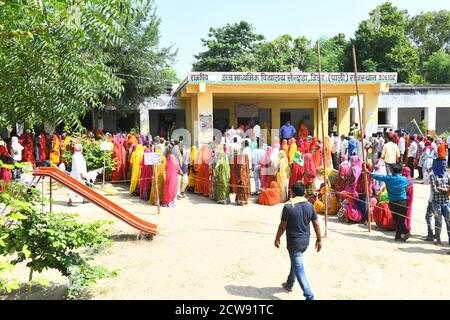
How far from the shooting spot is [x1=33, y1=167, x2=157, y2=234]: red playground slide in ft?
21.6

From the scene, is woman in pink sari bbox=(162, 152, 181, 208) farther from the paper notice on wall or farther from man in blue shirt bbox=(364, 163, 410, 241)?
the paper notice on wall

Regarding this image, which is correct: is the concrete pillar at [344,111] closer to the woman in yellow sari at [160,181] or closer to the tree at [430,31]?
the woman in yellow sari at [160,181]

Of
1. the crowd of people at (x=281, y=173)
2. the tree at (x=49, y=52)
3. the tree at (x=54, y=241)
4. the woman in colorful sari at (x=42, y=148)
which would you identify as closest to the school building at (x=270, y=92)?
the crowd of people at (x=281, y=173)

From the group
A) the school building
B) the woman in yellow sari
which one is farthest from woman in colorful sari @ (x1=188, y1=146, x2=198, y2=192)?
the school building

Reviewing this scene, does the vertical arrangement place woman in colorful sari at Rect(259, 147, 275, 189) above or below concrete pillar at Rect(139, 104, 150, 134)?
below

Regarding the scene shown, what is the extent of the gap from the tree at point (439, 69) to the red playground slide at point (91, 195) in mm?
33558

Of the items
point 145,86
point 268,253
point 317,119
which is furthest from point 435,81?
point 268,253

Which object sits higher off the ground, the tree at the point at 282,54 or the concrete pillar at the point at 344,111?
the tree at the point at 282,54

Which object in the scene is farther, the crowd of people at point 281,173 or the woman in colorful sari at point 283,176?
the woman in colorful sari at point 283,176

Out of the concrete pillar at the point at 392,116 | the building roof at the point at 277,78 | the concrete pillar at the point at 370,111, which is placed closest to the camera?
the building roof at the point at 277,78

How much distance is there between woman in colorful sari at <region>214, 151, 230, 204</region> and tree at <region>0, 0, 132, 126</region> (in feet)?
22.8

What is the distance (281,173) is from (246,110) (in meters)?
12.2

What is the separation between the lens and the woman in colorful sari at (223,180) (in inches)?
422
